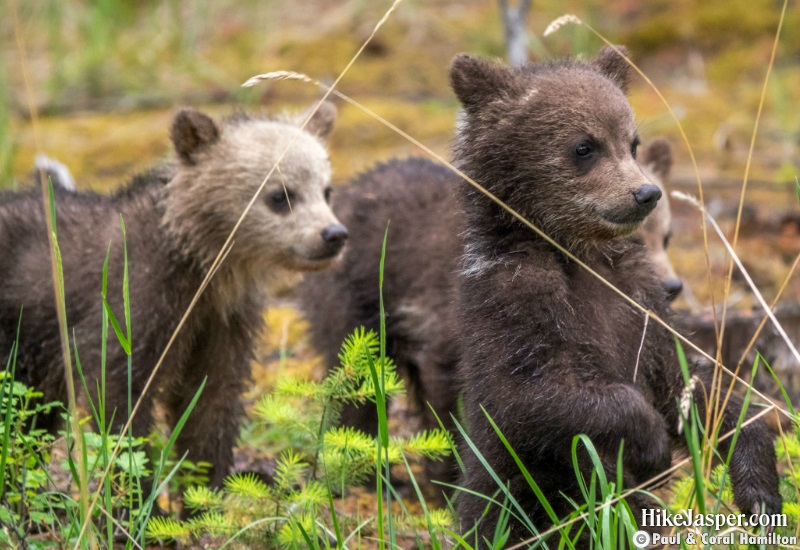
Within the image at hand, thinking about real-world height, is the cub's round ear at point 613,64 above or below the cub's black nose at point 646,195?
above

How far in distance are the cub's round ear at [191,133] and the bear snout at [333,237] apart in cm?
83

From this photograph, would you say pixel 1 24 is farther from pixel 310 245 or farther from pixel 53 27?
pixel 310 245

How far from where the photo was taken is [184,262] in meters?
5.62

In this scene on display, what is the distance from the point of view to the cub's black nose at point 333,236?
5.76 meters

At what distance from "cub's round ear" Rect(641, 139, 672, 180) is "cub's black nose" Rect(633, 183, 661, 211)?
9.69 ft

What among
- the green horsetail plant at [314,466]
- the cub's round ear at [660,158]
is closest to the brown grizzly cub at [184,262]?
the green horsetail plant at [314,466]

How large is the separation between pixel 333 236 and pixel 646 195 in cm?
212

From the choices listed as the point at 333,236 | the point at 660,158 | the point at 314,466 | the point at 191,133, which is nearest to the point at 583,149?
the point at 314,466

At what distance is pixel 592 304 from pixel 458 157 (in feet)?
2.79

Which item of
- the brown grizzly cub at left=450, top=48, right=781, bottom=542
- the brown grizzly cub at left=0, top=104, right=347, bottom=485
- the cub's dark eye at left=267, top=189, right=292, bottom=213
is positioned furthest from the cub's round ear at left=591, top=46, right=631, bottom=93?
the cub's dark eye at left=267, top=189, right=292, bottom=213

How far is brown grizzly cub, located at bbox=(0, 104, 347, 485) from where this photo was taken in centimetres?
541

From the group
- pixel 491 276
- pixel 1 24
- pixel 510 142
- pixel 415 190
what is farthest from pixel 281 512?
pixel 1 24

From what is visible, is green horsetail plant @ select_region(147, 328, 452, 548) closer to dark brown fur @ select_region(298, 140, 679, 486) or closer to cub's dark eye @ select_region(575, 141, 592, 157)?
cub's dark eye @ select_region(575, 141, 592, 157)

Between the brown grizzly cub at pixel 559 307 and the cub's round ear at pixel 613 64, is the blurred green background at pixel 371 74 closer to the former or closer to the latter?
the cub's round ear at pixel 613 64
